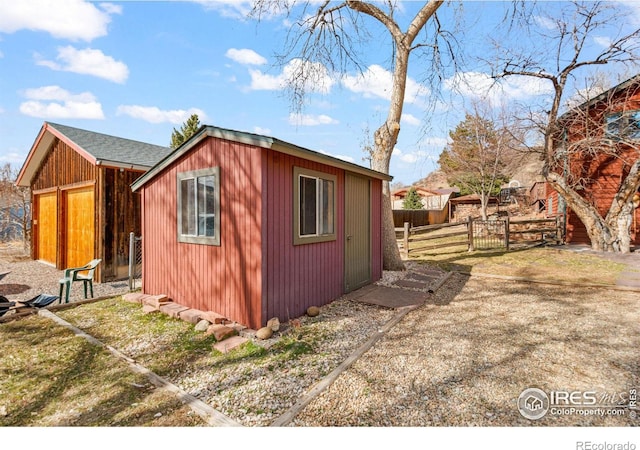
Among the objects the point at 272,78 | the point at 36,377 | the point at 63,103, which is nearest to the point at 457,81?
the point at 272,78

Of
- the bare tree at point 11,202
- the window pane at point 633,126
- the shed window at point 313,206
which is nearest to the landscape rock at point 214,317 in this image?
the shed window at point 313,206

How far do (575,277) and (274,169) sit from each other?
7.44m

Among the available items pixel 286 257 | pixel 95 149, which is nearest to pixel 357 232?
pixel 286 257

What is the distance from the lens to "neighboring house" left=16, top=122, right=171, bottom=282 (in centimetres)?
793

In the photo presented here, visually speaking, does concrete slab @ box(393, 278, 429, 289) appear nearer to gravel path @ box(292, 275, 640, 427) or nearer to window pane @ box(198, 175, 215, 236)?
gravel path @ box(292, 275, 640, 427)

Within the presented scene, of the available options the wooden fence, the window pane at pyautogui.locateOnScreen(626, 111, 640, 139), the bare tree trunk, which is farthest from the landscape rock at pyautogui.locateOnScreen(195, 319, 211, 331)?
→ the window pane at pyautogui.locateOnScreen(626, 111, 640, 139)

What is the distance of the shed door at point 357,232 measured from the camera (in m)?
5.96

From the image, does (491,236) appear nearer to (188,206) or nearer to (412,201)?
(412,201)

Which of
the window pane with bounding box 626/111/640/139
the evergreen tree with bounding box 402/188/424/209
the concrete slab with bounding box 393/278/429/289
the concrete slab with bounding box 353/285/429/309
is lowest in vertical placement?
the concrete slab with bounding box 353/285/429/309

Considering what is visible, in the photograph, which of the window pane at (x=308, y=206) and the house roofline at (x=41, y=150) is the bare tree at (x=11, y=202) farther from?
the window pane at (x=308, y=206)

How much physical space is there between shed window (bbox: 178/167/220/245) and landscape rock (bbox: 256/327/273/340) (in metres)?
1.46

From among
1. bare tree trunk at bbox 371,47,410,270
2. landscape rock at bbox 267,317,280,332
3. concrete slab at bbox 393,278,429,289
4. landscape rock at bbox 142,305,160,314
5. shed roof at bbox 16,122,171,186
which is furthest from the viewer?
shed roof at bbox 16,122,171,186

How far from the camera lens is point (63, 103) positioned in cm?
1134
